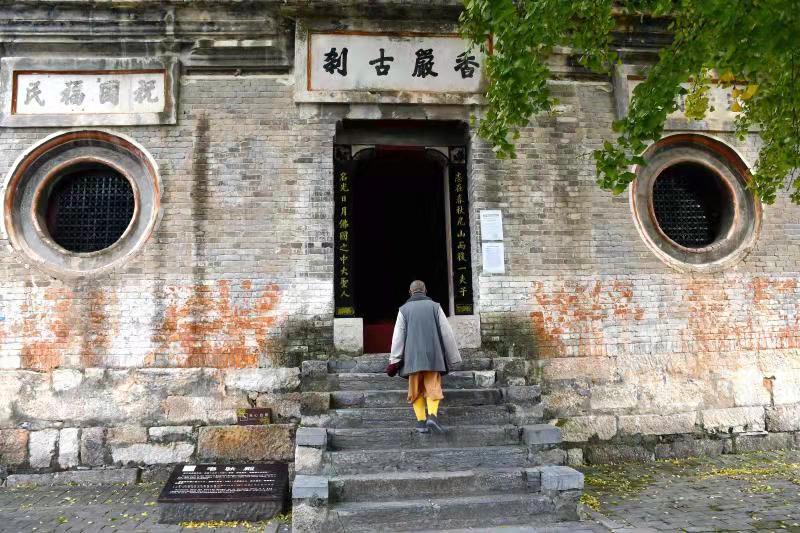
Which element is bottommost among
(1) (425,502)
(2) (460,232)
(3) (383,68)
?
(1) (425,502)

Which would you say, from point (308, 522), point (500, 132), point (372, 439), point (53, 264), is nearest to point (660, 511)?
point (372, 439)

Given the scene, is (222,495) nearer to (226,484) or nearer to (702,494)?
(226,484)

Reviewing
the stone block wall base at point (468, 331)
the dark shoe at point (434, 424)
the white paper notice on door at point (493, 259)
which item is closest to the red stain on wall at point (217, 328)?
the stone block wall base at point (468, 331)

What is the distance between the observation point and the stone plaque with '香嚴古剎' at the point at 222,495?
206 inches

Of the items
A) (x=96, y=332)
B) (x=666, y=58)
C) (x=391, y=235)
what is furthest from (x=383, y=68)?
(x=96, y=332)

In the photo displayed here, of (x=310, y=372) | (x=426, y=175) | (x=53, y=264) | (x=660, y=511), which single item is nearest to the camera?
(x=660, y=511)

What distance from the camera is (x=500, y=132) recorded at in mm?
5379

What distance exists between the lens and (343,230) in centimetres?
755

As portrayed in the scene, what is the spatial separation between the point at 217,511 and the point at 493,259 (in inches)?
173

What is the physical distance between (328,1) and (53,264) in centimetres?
493

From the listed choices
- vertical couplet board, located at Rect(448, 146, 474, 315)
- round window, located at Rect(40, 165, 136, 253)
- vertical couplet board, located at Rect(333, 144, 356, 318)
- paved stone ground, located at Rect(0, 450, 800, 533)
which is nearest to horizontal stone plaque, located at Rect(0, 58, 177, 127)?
round window, located at Rect(40, 165, 136, 253)

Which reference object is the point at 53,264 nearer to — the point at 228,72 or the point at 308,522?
the point at 228,72

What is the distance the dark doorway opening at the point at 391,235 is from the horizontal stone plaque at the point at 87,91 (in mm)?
3209

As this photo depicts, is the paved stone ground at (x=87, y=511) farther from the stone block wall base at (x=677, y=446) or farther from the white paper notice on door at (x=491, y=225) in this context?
the white paper notice on door at (x=491, y=225)
